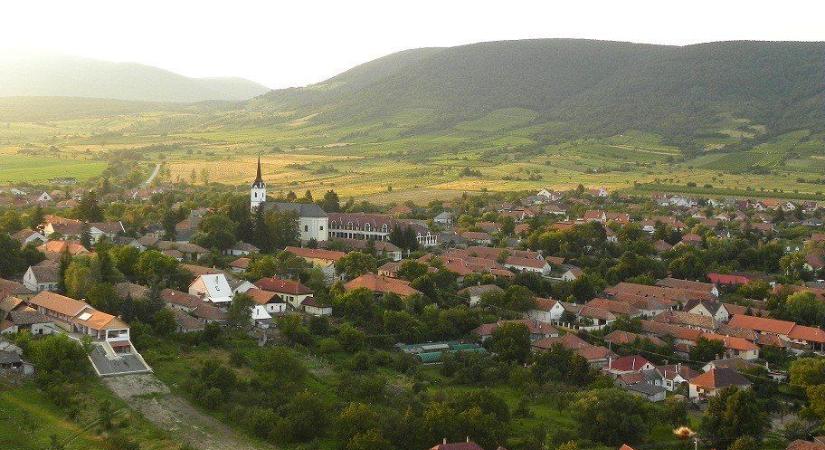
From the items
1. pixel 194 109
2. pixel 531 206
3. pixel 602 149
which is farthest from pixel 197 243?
pixel 194 109

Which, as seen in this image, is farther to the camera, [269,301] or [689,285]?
[689,285]

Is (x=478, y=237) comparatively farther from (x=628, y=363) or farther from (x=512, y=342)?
(x=628, y=363)

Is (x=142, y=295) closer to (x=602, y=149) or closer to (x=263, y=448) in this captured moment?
(x=263, y=448)

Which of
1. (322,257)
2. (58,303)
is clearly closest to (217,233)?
(322,257)

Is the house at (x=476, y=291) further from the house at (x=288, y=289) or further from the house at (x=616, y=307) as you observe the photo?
the house at (x=288, y=289)

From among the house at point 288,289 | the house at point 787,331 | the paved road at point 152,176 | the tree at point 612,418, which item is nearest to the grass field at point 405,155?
the paved road at point 152,176

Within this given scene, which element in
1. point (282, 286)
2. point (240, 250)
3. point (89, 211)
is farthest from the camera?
point (89, 211)
